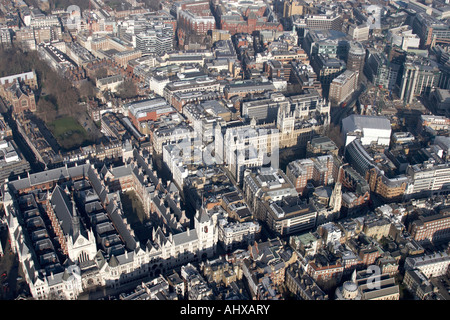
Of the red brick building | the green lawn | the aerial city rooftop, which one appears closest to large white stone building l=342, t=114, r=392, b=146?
the aerial city rooftop

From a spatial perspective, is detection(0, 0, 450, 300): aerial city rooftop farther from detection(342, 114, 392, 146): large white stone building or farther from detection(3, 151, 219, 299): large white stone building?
detection(342, 114, 392, 146): large white stone building

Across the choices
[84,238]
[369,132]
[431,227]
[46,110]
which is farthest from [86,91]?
[431,227]

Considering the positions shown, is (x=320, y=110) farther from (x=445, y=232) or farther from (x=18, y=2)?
(x=18, y=2)

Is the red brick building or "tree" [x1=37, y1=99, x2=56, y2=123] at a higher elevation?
"tree" [x1=37, y1=99, x2=56, y2=123]

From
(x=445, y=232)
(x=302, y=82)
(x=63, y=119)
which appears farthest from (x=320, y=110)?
(x=63, y=119)

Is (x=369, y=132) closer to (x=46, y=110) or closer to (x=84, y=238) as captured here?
(x=84, y=238)

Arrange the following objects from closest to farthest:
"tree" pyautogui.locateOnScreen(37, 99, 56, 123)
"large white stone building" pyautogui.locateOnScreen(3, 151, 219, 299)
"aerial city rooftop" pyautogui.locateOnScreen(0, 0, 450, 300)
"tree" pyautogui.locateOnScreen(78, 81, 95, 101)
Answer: "large white stone building" pyautogui.locateOnScreen(3, 151, 219, 299) → "aerial city rooftop" pyautogui.locateOnScreen(0, 0, 450, 300) → "tree" pyautogui.locateOnScreen(37, 99, 56, 123) → "tree" pyautogui.locateOnScreen(78, 81, 95, 101)

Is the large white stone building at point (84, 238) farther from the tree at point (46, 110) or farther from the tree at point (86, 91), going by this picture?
the tree at point (86, 91)
